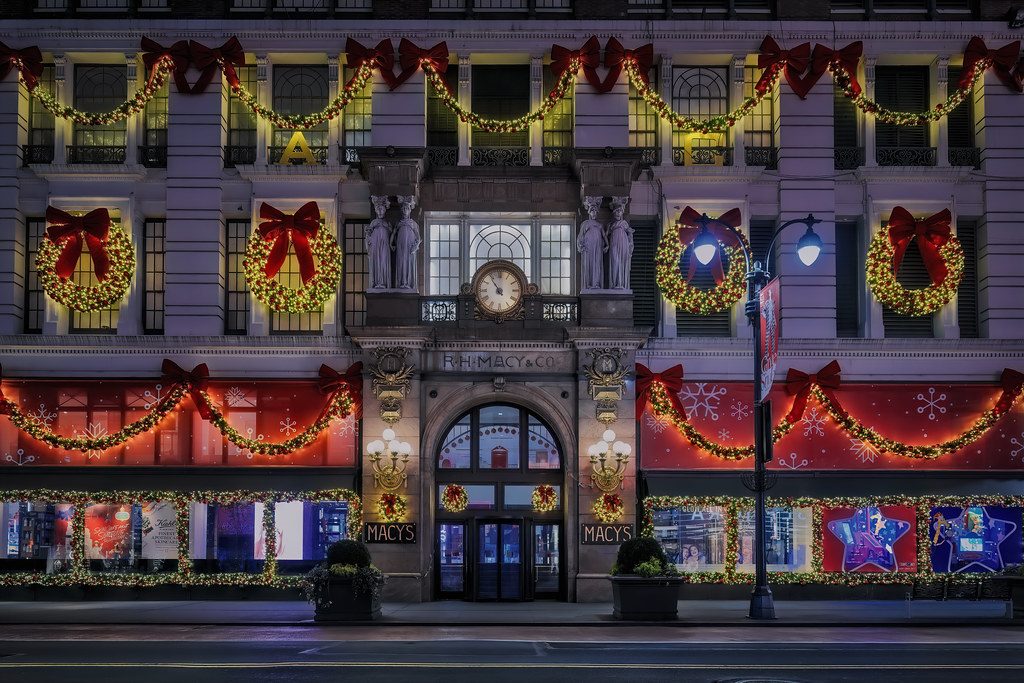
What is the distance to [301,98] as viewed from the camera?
34.7 m

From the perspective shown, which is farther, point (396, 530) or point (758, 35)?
point (758, 35)

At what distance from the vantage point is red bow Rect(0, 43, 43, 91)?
33375 mm

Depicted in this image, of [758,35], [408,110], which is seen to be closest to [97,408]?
[408,110]

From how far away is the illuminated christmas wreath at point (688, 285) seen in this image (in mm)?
33344

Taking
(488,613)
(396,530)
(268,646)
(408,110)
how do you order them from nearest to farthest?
(268,646)
(488,613)
(396,530)
(408,110)

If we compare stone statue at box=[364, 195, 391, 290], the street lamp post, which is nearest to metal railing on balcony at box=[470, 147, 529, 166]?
stone statue at box=[364, 195, 391, 290]

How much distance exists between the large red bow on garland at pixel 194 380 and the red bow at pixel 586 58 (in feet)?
46.0

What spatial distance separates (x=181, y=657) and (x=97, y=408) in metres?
15.9

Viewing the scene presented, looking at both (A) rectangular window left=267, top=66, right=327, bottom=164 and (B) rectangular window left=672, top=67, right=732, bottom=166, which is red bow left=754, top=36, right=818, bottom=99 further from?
(A) rectangular window left=267, top=66, right=327, bottom=164

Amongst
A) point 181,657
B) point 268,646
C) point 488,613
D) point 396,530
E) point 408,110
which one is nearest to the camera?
point 181,657

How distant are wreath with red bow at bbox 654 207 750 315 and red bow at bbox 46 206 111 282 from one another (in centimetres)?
1672

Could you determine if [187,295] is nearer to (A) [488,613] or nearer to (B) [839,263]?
(A) [488,613]

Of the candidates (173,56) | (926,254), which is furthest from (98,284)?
(926,254)

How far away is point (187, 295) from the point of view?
1310 inches
